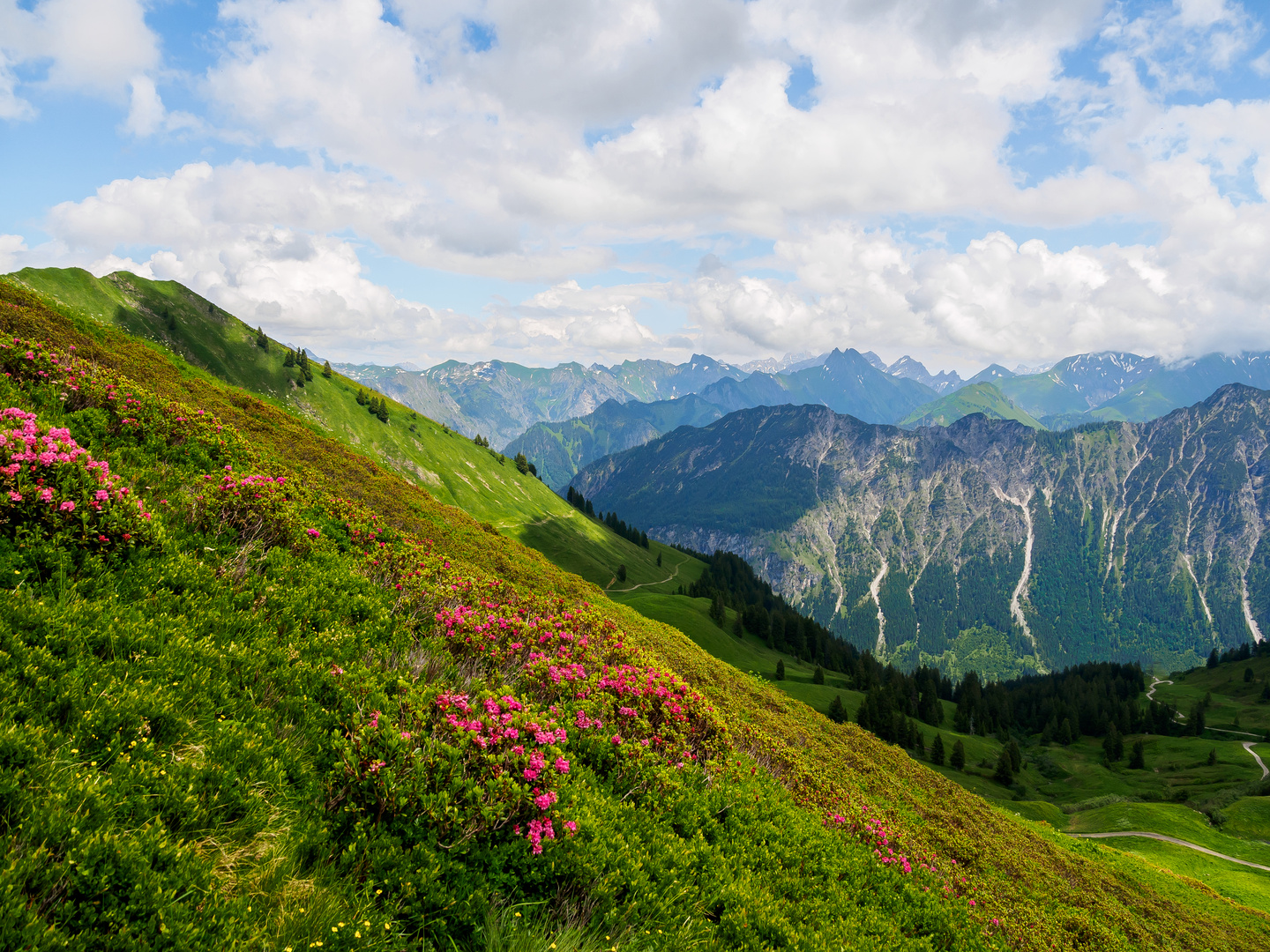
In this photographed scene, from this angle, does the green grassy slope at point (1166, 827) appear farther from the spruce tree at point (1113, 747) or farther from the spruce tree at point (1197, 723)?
the spruce tree at point (1197, 723)

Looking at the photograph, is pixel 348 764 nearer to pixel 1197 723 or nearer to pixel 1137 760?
pixel 1137 760

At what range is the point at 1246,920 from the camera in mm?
27344

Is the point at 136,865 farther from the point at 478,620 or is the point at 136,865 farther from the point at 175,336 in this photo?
the point at 175,336

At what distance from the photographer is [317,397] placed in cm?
18150

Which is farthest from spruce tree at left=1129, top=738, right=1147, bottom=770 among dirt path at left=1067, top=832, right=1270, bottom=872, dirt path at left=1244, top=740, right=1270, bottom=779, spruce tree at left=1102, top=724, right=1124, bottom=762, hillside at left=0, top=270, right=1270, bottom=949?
hillside at left=0, top=270, right=1270, bottom=949

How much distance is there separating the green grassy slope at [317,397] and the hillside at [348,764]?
14141cm

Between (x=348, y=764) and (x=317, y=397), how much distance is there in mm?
205494

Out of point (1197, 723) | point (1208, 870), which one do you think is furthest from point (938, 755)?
point (1197, 723)

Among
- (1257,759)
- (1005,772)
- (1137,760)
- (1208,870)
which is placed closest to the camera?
(1208,870)

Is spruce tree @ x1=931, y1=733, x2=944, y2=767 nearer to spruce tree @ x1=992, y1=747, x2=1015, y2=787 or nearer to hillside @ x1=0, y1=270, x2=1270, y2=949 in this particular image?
→ spruce tree @ x1=992, y1=747, x2=1015, y2=787

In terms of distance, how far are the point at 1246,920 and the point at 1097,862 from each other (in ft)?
32.8

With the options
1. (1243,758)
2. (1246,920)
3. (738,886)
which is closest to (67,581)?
(738,886)

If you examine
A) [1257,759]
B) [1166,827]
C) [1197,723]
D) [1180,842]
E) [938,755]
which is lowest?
[938,755]

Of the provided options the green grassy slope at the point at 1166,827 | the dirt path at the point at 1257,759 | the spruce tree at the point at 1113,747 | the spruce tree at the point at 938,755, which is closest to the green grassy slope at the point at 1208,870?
the green grassy slope at the point at 1166,827
